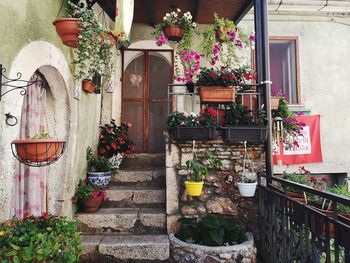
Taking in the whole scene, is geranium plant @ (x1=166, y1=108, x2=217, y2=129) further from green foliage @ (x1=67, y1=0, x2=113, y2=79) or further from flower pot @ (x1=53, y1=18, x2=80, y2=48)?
flower pot @ (x1=53, y1=18, x2=80, y2=48)

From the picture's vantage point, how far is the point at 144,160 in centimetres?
522

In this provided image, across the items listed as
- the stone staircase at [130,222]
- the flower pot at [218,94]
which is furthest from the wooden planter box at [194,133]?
the stone staircase at [130,222]

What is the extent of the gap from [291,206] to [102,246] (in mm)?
2218

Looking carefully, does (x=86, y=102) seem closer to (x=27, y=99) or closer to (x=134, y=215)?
(x=27, y=99)

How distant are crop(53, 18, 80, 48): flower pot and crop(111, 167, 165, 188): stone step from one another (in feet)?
8.19

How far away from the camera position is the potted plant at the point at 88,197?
12.4 feet

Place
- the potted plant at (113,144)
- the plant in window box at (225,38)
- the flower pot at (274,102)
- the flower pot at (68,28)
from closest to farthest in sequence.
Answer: the flower pot at (68,28)
the flower pot at (274,102)
the plant in window box at (225,38)
the potted plant at (113,144)

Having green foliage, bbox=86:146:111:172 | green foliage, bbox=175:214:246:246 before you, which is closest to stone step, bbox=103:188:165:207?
green foliage, bbox=86:146:111:172

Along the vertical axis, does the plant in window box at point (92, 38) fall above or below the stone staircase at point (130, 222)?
above

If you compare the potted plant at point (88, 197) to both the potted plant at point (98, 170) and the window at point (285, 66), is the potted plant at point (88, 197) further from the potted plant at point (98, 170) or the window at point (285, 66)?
the window at point (285, 66)

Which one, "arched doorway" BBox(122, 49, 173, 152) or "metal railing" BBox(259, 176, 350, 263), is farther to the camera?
"arched doorway" BBox(122, 49, 173, 152)

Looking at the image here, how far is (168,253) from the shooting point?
330 centimetres

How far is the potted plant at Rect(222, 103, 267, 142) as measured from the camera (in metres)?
3.57

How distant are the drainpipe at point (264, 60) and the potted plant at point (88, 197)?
7.85ft
